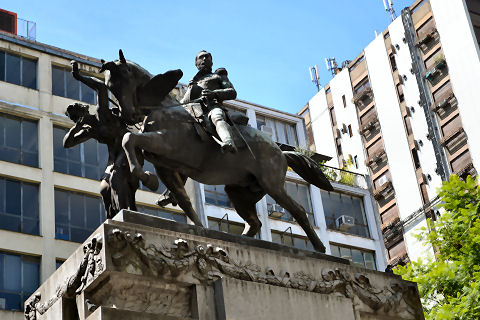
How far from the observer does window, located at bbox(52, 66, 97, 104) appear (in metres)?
43.2

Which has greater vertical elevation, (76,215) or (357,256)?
(357,256)

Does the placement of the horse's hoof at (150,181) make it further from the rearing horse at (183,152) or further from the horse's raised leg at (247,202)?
the horse's raised leg at (247,202)

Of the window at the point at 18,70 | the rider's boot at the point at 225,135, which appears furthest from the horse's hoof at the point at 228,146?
the window at the point at 18,70

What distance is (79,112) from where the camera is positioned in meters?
17.2

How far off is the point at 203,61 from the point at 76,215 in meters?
22.8

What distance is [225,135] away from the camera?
1655 centimetres

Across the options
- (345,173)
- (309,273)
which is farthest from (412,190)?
(309,273)

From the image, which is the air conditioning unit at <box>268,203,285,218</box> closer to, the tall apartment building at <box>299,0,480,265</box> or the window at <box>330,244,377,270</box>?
the window at <box>330,244,377,270</box>

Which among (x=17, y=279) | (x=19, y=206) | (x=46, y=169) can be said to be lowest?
(x=17, y=279)

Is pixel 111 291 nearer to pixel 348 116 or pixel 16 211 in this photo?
pixel 16 211

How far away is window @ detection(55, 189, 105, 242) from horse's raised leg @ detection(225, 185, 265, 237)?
21.7 meters

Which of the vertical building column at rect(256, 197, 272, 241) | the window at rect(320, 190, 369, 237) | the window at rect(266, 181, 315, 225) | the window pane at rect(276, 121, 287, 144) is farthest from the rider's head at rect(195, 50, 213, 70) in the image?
the window pane at rect(276, 121, 287, 144)

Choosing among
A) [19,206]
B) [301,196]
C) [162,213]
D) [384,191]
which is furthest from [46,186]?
[384,191]

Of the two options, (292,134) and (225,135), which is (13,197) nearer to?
(292,134)
